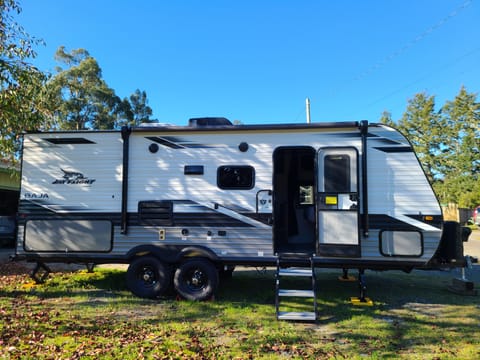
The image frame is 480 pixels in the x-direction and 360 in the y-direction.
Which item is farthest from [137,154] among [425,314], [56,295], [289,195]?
[425,314]

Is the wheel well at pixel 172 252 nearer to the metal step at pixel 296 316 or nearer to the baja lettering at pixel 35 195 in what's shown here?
the metal step at pixel 296 316

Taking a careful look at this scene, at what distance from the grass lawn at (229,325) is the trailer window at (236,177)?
2109mm

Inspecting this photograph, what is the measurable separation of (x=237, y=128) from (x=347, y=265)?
3.12 meters

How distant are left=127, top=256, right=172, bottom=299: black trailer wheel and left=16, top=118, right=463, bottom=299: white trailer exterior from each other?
0.8 inches

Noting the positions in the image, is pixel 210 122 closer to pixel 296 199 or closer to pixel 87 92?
pixel 296 199

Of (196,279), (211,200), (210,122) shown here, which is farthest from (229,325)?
(210,122)

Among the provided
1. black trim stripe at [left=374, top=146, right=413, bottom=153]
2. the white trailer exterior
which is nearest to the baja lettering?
the white trailer exterior

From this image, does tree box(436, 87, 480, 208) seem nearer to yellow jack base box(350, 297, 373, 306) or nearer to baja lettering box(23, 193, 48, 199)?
yellow jack base box(350, 297, 373, 306)

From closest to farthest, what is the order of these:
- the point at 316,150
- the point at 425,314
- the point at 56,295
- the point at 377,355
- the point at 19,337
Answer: the point at 377,355, the point at 19,337, the point at 425,314, the point at 316,150, the point at 56,295

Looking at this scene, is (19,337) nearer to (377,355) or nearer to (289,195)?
(377,355)

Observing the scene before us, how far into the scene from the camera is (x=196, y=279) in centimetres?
626

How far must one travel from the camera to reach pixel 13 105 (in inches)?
260

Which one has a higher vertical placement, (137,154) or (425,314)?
(137,154)

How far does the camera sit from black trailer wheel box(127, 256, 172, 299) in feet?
20.8
